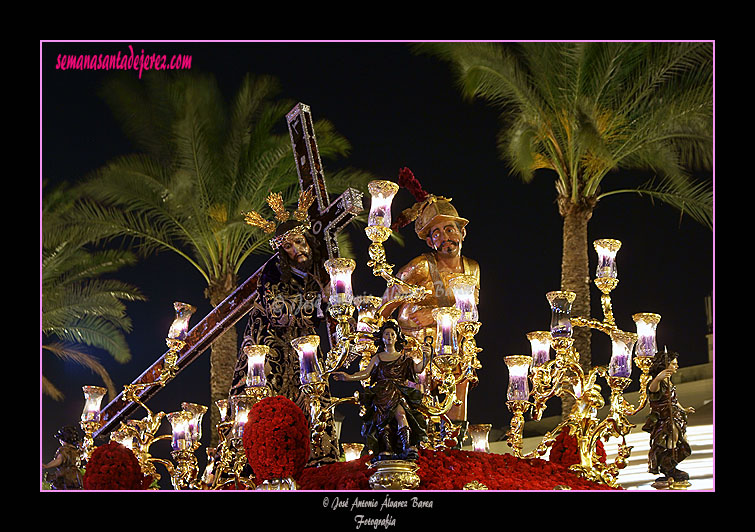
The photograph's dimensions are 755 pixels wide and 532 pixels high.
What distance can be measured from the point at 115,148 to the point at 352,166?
405cm

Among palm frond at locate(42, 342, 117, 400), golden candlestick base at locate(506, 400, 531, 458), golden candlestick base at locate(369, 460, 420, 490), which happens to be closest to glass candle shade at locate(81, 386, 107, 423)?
golden candlestick base at locate(369, 460, 420, 490)

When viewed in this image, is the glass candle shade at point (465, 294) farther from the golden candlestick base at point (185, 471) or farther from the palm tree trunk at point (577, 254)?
the palm tree trunk at point (577, 254)

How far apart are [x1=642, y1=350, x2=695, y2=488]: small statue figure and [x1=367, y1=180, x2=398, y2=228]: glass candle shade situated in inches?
109

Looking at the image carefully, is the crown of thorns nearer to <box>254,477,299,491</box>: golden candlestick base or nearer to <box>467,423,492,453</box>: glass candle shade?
<box>467,423,492,453</box>: glass candle shade

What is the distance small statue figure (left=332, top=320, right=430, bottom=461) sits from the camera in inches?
318

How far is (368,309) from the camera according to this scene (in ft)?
30.6

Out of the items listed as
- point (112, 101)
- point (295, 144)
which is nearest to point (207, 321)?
point (295, 144)

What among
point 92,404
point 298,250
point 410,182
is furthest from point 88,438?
point 410,182

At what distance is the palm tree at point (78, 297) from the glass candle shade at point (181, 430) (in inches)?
302

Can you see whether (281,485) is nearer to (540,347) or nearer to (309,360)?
(309,360)

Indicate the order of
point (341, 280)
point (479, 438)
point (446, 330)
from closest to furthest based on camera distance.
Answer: point (446, 330) < point (341, 280) < point (479, 438)

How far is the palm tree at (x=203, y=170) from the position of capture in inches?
661

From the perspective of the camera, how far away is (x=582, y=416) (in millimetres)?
9367

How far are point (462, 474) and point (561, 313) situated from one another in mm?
1867
